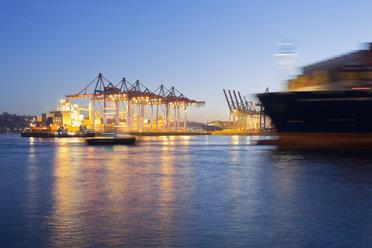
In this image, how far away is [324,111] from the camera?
1228 inches

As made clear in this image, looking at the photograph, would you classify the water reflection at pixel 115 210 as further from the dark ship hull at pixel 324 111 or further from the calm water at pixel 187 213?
the dark ship hull at pixel 324 111

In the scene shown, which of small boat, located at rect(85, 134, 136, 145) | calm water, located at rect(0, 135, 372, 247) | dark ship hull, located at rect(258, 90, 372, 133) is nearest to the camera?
calm water, located at rect(0, 135, 372, 247)

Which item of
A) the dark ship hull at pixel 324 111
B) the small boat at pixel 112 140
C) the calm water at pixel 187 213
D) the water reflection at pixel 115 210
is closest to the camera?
the calm water at pixel 187 213

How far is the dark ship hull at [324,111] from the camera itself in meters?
30.0

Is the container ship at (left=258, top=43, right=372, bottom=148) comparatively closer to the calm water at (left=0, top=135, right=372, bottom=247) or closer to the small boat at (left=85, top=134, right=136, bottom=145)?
the calm water at (left=0, top=135, right=372, bottom=247)

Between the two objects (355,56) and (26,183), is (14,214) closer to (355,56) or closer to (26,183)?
(26,183)

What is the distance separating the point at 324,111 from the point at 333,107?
70 cm

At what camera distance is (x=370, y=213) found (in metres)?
9.25

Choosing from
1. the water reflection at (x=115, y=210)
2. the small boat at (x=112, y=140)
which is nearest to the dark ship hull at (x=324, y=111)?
the water reflection at (x=115, y=210)

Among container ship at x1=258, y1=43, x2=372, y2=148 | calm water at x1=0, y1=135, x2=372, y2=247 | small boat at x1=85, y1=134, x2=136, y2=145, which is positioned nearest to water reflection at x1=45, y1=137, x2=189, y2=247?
calm water at x1=0, y1=135, x2=372, y2=247

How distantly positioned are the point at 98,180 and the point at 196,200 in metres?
6.39

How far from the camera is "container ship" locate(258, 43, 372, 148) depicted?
98.3 feet

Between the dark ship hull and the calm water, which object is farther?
the dark ship hull

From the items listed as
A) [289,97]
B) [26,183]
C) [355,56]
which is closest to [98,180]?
[26,183]
